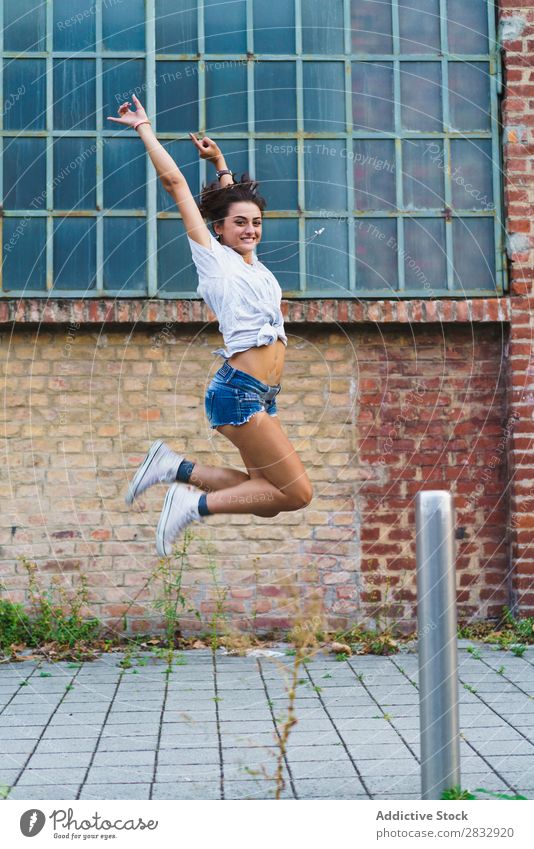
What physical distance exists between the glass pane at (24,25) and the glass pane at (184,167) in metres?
1.08

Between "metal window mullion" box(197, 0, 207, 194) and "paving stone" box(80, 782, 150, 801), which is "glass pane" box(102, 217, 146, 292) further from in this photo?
"paving stone" box(80, 782, 150, 801)

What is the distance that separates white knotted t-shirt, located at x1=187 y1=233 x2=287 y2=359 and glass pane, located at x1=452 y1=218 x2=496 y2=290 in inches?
153

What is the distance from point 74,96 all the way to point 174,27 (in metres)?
0.82

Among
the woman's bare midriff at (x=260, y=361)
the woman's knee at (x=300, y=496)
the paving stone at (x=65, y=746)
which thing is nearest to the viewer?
the woman's bare midriff at (x=260, y=361)

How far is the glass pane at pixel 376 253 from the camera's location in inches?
299

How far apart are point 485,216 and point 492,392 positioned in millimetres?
1215

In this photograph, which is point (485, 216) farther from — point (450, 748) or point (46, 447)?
point (450, 748)

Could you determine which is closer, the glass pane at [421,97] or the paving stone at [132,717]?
the paving stone at [132,717]

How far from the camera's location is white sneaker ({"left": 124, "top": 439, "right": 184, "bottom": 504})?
14.7ft

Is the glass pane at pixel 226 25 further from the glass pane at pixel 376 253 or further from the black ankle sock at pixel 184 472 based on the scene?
the black ankle sock at pixel 184 472

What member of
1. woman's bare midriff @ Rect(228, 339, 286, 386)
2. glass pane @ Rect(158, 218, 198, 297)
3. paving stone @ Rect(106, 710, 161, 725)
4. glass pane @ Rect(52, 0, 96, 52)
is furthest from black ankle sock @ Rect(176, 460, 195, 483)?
glass pane @ Rect(52, 0, 96, 52)

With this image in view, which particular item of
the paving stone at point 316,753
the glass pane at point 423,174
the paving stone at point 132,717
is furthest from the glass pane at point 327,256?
the paving stone at point 316,753

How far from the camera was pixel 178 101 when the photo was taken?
299 inches

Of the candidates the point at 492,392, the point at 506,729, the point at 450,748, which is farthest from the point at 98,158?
the point at 450,748
